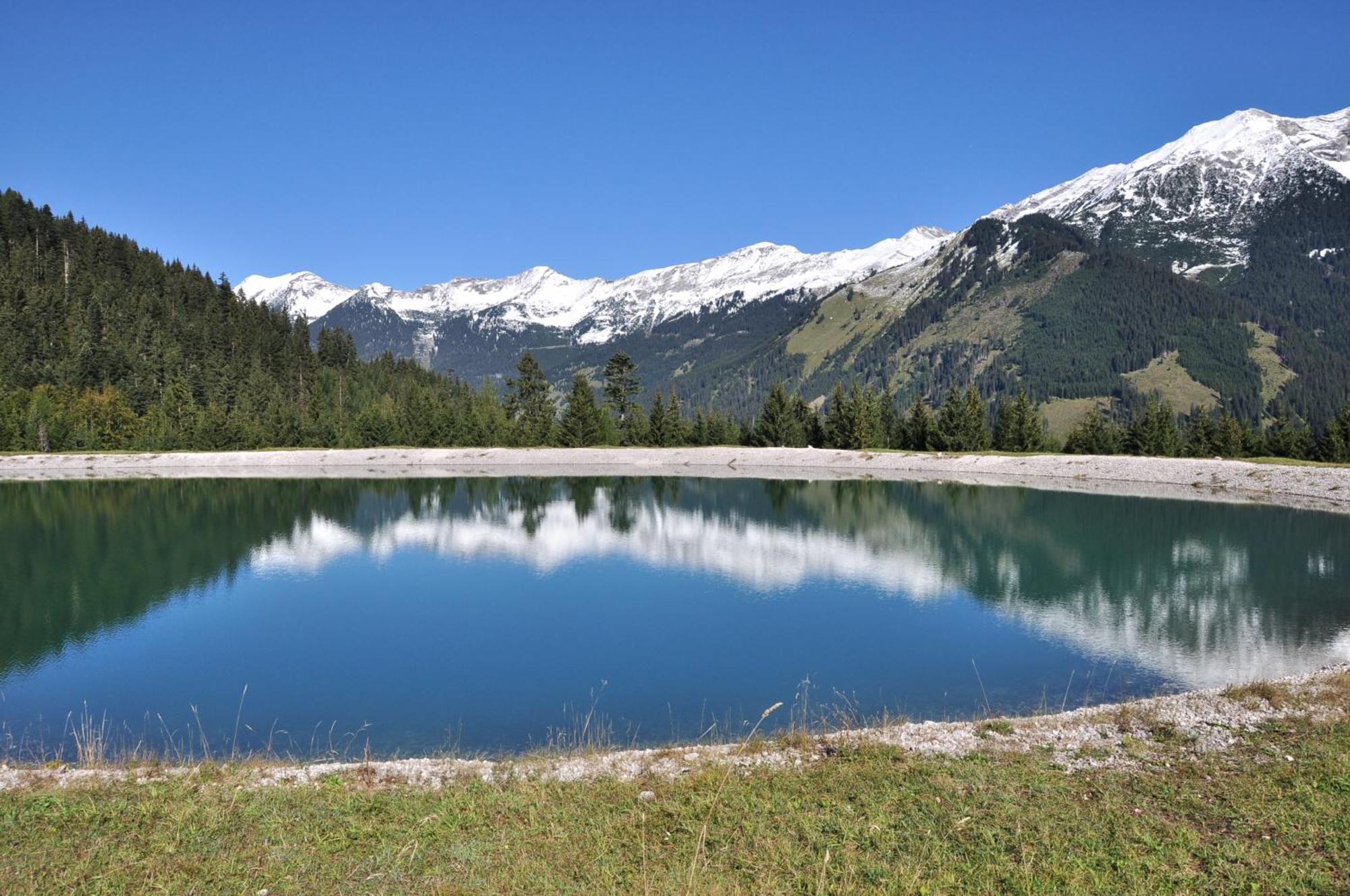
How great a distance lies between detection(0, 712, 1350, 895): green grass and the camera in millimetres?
8047

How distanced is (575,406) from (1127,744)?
96.9m

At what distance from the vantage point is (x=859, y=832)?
30.2 ft

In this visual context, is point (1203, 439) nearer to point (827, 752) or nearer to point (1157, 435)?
point (1157, 435)

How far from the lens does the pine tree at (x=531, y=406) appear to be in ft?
359

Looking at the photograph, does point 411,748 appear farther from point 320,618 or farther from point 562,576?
point 562,576

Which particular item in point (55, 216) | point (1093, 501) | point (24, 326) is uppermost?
point (55, 216)

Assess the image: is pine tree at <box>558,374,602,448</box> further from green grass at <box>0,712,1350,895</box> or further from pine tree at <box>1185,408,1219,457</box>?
green grass at <box>0,712,1350,895</box>

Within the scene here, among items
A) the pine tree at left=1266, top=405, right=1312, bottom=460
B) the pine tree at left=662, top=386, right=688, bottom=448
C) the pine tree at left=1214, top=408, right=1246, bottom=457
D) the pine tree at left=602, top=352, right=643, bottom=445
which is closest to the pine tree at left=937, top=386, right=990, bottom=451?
the pine tree at left=1214, top=408, right=1246, bottom=457

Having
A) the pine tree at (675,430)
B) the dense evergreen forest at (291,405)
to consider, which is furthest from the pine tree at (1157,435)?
the pine tree at (675,430)

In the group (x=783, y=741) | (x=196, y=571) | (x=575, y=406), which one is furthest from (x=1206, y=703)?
(x=575, y=406)

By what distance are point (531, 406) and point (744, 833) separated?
105 meters

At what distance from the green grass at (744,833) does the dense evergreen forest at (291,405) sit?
8196 centimetres

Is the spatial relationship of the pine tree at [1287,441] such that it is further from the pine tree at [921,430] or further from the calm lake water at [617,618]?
the pine tree at [921,430]

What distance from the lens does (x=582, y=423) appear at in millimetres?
107125
